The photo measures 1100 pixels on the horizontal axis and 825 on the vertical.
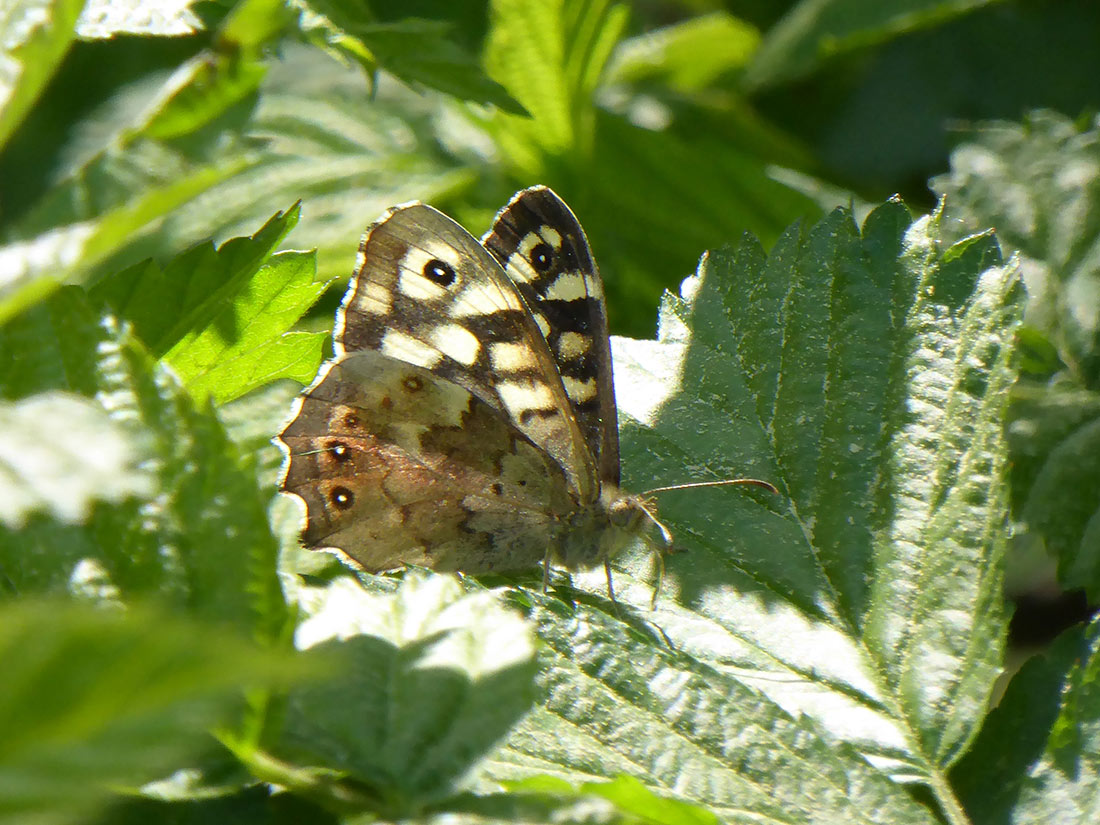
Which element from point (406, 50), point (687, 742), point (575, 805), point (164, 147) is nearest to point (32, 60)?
point (575, 805)

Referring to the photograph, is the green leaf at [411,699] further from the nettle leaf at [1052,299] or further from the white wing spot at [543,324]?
the nettle leaf at [1052,299]

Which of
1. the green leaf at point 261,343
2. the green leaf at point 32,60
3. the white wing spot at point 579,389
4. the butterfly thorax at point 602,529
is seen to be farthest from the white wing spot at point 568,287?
the green leaf at point 32,60

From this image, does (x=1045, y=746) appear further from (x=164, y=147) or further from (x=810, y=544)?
(x=164, y=147)

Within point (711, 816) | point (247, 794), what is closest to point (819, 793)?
point (711, 816)

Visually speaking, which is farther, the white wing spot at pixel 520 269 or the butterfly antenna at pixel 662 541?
the white wing spot at pixel 520 269

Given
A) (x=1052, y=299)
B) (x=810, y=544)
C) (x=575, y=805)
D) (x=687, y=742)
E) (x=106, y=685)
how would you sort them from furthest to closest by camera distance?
(x=1052, y=299) → (x=810, y=544) → (x=687, y=742) → (x=575, y=805) → (x=106, y=685)

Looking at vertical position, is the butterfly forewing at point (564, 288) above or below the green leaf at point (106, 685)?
above

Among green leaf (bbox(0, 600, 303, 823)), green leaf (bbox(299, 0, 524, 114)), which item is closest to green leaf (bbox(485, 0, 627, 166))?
green leaf (bbox(299, 0, 524, 114))
